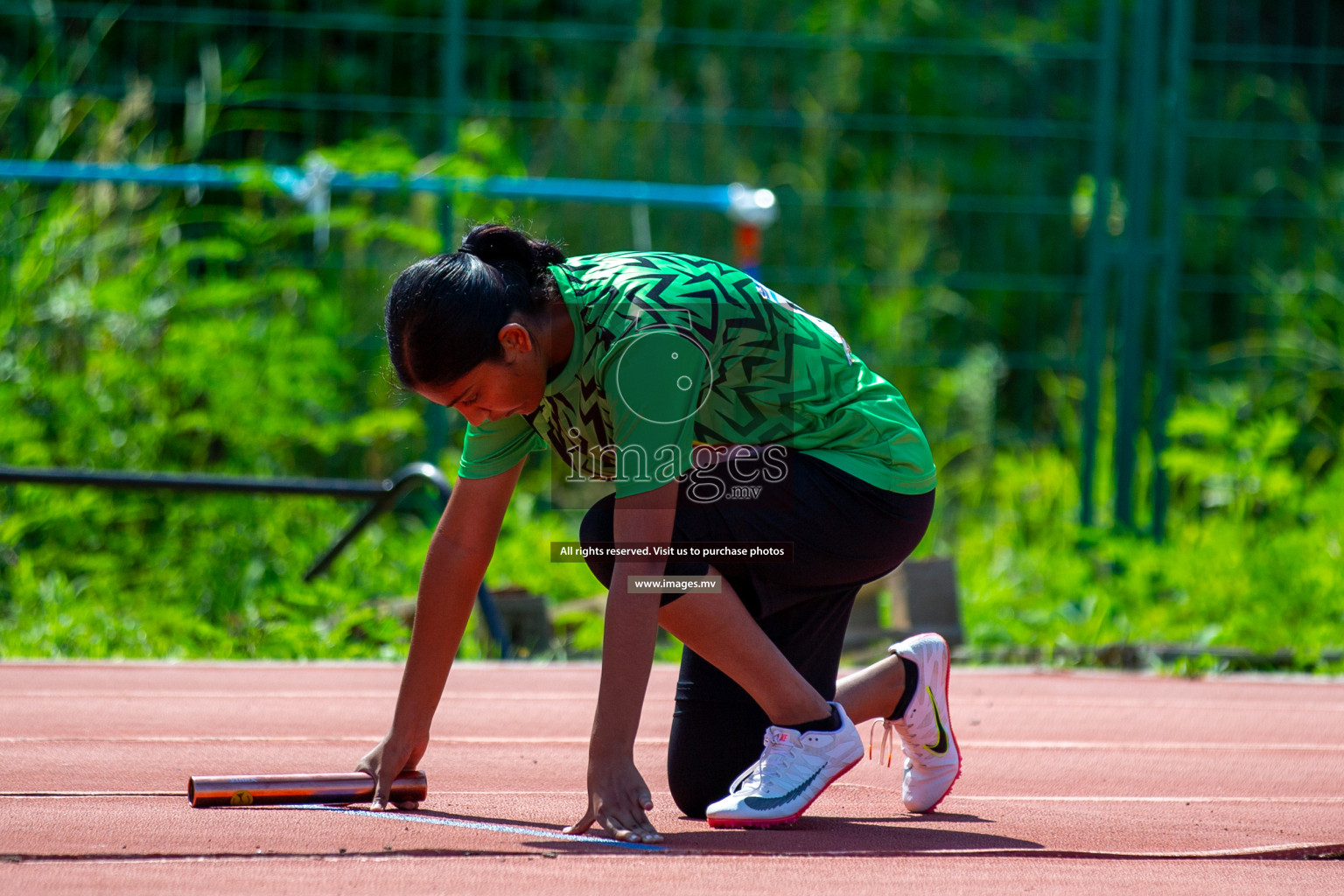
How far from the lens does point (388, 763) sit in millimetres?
2188

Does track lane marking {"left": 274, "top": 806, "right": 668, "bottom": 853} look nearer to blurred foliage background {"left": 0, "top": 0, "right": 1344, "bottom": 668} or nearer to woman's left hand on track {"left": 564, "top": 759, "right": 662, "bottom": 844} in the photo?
woman's left hand on track {"left": 564, "top": 759, "right": 662, "bottom": 844}

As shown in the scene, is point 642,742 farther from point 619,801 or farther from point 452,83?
point 452,83

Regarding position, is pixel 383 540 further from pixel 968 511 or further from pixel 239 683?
pixel 968 511

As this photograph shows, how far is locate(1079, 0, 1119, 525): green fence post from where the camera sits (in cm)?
526

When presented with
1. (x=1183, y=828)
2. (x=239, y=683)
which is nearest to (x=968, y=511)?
(x=239, y=683)

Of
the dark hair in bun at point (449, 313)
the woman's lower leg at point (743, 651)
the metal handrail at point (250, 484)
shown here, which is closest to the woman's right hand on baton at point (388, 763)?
the woman's lower leg at point (743, 651)

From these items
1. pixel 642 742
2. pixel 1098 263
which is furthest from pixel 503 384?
pixel 1098 263

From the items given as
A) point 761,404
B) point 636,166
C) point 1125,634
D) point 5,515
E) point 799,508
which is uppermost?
point 636,166

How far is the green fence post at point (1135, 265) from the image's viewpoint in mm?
5227

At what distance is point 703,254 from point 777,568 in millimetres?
3694

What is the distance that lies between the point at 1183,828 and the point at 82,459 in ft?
12.1

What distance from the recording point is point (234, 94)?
5.82 meters

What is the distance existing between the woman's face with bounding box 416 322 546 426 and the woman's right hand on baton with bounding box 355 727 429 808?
503mm

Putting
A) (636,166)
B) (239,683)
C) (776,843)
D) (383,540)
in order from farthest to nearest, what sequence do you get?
(636,166) → (383,540) → (239,683) → (776,843)
